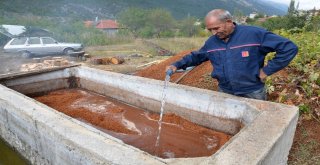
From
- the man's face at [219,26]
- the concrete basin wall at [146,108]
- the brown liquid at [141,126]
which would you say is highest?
the man's face at [219,26]

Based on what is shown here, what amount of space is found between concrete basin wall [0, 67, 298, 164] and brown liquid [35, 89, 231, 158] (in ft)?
0.50

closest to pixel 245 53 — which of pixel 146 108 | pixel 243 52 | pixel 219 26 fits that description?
pixel 243 52

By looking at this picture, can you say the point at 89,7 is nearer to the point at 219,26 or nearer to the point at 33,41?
the point at 33,41

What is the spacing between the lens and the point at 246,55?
2928 millimetres

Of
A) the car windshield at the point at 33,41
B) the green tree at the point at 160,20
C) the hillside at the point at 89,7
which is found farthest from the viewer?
the green tree at the point at 160,20

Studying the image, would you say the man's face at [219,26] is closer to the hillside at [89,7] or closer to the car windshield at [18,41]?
the car windshield at [18,41]

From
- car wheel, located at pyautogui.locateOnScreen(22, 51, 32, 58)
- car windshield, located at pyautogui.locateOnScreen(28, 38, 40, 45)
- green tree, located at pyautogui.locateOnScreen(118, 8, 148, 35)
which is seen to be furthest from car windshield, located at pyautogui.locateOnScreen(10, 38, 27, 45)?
green tree, located at pyautogui.locateOnScreen(118, 8, 148, 35)

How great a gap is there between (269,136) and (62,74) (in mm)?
4227

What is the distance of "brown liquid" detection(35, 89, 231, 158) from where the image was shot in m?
3.16

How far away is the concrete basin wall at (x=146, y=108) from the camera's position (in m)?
2.06

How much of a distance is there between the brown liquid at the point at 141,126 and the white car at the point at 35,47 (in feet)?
33.8

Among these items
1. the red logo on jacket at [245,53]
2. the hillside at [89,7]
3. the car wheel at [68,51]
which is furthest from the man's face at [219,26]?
the hillside at [89,7]

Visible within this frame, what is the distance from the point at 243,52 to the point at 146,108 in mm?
1882

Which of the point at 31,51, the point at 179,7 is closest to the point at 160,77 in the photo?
the point at 31,51
